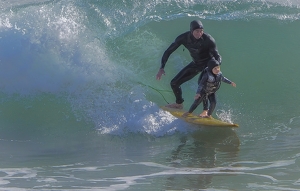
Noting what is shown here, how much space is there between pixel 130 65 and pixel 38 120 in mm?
2354

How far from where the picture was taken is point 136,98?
32.3 feet

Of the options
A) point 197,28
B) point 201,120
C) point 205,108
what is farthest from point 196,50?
point 201,120

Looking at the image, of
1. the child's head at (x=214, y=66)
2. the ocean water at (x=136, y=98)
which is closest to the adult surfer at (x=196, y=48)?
the child's head at (x=214, y=66)

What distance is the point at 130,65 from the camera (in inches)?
445

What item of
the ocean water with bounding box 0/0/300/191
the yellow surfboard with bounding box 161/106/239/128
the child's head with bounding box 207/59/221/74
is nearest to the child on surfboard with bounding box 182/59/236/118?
the child's head with bounding box 207/59/221/74

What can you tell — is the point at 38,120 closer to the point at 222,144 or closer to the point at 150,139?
the point at 150,139

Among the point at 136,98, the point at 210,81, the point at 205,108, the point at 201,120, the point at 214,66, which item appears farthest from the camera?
the point at 136,98

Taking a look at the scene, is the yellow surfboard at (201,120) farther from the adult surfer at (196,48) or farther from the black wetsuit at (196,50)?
the black wetsuit at (196,50)

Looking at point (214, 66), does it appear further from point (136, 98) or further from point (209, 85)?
point (136, 98)

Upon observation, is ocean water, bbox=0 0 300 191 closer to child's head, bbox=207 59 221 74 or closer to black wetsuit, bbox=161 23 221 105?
black wetsuit, bbox=161 23 221 105

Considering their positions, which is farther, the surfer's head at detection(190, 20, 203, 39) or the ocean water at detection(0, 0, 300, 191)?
the surfer's head at detection(190, 20, 203, 39)

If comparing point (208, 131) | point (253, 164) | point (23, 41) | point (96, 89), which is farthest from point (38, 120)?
point (253, 164)

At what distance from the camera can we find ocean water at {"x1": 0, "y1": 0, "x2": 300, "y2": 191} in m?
6.84

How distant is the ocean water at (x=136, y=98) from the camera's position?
22.4 ft
